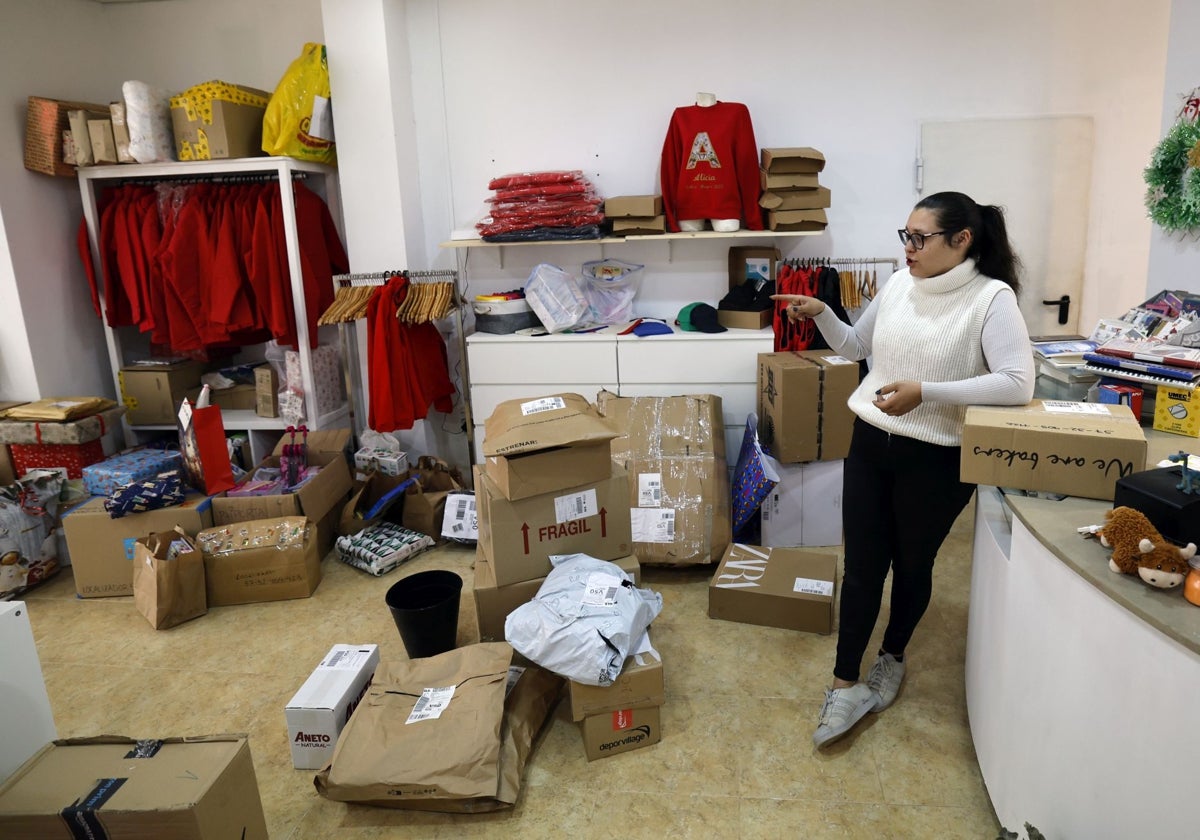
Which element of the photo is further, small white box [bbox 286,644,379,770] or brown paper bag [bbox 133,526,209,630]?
brown paper bag [bbox 133,526,209,630]

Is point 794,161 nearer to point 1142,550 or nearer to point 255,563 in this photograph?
point 1142,550

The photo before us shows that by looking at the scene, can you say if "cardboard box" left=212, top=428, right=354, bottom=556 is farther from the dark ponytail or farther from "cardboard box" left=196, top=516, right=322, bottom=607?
the dark ponytail

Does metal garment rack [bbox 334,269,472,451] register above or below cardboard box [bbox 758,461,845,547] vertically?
above

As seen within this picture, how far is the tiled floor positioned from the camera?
6.84 ft

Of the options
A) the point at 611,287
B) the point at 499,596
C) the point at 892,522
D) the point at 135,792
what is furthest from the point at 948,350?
the point at 611,287

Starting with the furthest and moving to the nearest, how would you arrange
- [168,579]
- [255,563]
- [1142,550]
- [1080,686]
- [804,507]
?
[804,507]
[255,563]
[168,579]
[1080,686]
[1142,550]

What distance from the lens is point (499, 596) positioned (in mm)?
2666

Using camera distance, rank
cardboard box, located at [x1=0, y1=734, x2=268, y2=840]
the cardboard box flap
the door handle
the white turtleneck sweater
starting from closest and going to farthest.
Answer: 1. cardboard box, located at [x1=0, y1=734, x2=268, y2=840]
2. the white turtleneck sweater
3. the cardboard box flap
4. the door handle

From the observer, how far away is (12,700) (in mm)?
1807

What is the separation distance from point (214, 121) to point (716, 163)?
2.41 meters

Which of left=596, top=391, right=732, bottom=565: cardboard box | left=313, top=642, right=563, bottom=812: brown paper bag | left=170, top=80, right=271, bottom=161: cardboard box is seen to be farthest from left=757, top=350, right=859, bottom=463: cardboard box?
left=170, top=80, right=271, bottom=161: cardboard box

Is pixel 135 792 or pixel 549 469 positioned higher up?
pixel 549 469

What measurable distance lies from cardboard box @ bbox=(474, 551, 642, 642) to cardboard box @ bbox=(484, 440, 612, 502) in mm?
314

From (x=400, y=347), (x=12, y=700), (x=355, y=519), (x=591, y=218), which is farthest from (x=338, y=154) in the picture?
(x=12, y=700)
